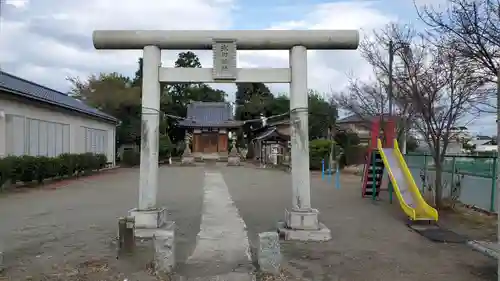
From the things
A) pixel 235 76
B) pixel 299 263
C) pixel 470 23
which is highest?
pixel 470 23

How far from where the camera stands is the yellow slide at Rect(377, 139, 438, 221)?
32.9 ft

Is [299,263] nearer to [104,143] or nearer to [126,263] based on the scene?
[126,263]

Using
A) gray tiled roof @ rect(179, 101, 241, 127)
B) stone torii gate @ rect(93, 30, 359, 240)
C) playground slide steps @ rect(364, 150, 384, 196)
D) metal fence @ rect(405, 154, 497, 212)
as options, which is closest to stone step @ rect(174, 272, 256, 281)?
stone torii gate @ rect(93, 30, 359, 240)

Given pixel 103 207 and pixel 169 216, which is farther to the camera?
pixel 103 207

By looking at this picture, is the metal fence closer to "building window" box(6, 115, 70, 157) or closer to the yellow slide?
the yellow slide

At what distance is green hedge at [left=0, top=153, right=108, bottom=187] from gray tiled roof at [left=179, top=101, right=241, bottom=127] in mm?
21415

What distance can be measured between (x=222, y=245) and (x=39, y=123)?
16737mm

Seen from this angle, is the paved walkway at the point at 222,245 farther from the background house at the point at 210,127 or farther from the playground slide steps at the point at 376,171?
the background house at the point at 210,127

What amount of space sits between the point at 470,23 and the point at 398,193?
423cm

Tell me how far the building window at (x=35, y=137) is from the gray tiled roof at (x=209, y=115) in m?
23.4

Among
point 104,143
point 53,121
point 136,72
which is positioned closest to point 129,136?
point 104,143

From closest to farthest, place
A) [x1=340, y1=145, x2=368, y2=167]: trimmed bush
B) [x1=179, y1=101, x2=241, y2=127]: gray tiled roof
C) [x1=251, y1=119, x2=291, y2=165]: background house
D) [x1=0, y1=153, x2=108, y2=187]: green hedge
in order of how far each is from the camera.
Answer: [x1=0, y1=153, x2=108, y2=187]: green hedge < [x1=340, y1=145, x2=368, y2=167]: trimmed bush < [x1=251, y1=119, x2=291, y2=165]: background house < [x1=179, y1=101, x2=241, y2=127]: gray tiled roof

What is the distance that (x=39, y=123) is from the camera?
2128cm

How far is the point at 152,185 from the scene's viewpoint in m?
8.53
